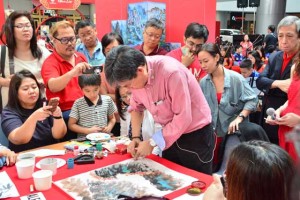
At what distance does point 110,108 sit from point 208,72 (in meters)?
0.86

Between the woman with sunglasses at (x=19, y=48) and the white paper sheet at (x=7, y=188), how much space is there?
3.67 feet

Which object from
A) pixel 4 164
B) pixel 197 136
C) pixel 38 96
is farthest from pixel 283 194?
pixel 38 96

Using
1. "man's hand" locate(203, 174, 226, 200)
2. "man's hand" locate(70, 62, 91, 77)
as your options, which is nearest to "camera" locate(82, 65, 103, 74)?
"man's hand" locate(70, 62, 91, 77)

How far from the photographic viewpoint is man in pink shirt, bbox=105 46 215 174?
1.44 m

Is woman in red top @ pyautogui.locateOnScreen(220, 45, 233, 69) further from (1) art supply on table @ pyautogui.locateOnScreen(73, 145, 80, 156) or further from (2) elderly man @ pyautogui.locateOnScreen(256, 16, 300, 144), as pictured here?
(1) art supply on table @ pyautogui.locateOnScreen(73, 145, 80, 156)

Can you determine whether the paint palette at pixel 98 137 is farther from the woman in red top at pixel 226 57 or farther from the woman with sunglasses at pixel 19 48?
the woman in red top at pixel 226 57

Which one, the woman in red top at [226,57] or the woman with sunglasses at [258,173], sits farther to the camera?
the woman in red top at [226,57]

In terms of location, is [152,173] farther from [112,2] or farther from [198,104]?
[112,2]

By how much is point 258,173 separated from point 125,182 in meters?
0.77

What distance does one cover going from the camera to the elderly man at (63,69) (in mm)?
2234

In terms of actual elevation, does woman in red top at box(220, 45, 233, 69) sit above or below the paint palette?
above

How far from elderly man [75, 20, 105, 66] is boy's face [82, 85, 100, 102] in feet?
1.98

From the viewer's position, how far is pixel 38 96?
83.4 inches

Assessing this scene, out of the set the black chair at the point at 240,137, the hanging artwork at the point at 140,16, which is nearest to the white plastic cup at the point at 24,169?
the black chair at the point at 240,137
